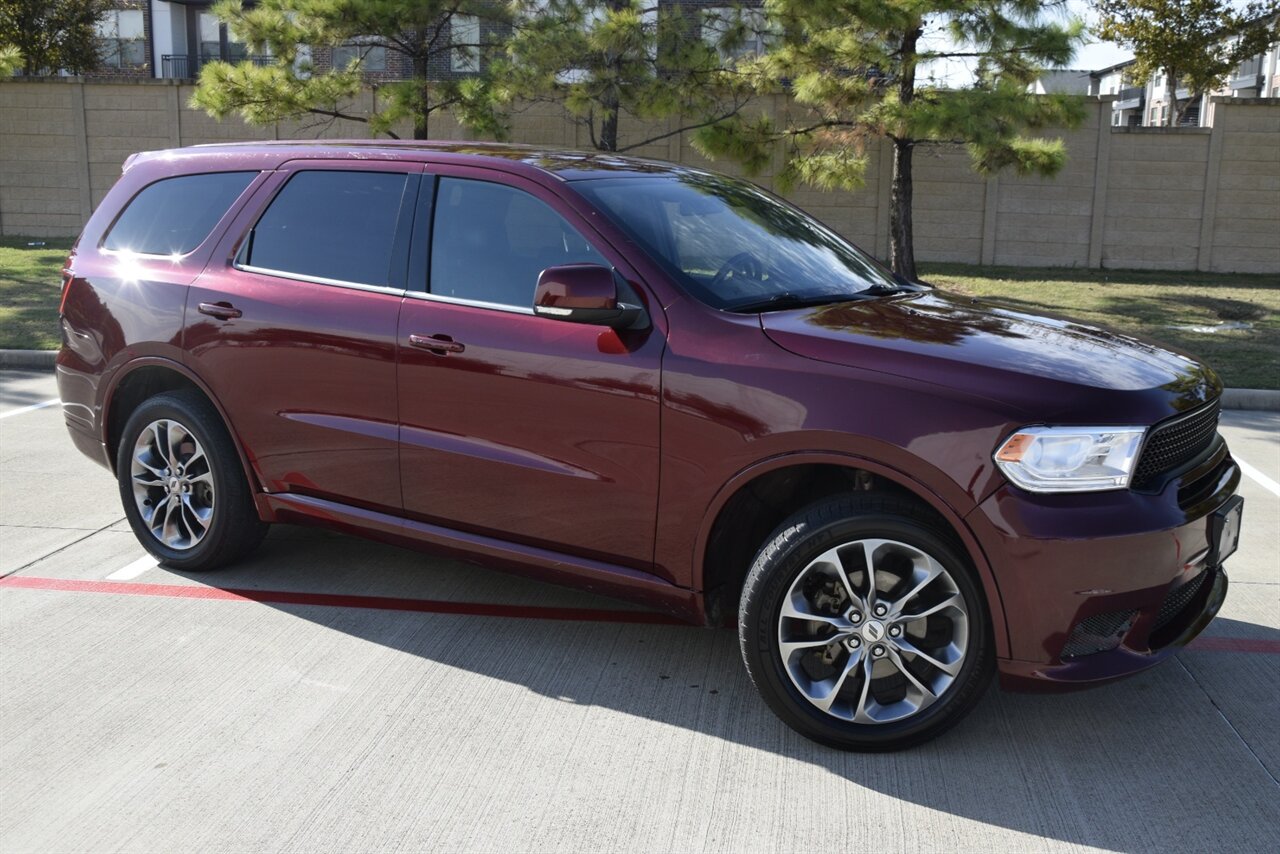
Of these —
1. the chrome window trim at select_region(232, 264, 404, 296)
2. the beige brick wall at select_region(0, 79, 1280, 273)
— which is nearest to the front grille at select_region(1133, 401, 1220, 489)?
the chrome window trim at select_region(232, 264, 404, 296)

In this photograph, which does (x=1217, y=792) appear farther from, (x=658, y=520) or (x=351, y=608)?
(x=351, y=608)

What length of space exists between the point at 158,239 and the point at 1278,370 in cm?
912

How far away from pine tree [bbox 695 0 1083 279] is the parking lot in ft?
30.7

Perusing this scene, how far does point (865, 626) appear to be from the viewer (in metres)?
3.83

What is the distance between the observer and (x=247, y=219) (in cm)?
520

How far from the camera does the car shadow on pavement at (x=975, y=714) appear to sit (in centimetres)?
358

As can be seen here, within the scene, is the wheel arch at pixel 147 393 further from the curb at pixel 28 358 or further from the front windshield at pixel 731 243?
the curb at pixel 28 358

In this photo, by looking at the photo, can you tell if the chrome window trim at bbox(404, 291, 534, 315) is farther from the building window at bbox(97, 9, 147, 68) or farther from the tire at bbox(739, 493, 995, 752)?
the building window at bbox(97, 9, 147, 68)

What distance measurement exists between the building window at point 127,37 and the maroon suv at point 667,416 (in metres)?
34.3

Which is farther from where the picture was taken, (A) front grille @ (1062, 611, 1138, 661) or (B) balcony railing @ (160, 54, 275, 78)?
(B) balcony railing @ (160, 54, 275, 78)

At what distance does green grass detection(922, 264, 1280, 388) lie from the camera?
37.2 feet

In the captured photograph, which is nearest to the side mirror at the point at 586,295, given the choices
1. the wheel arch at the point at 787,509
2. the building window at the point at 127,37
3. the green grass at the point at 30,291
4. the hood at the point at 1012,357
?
the hood at the point at 1012,357

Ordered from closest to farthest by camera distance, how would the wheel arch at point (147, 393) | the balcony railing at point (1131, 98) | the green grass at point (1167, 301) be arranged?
the wheel arch at point (147, 393), the green grass at point (1167, 301), the balcony railing at point (1131, 98)

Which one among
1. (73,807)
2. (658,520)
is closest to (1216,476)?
(658,520)
